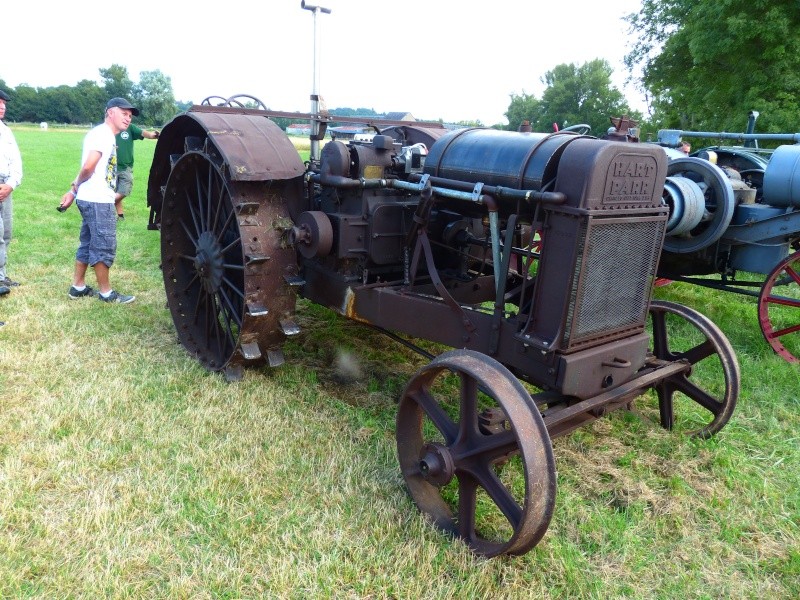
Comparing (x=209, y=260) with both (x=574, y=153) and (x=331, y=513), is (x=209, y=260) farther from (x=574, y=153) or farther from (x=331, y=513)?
(x=574, y=153)

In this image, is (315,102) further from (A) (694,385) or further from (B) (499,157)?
(A) (694,385)

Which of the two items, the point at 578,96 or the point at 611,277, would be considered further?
the point at 578,96

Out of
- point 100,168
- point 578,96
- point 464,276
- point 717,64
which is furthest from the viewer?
point 578,96

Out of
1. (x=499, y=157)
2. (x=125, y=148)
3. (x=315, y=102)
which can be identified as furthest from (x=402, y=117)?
(x=125, y=148)

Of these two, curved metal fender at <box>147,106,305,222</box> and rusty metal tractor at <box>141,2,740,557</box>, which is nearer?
rusty metal tractor at <box>141,2,740,557</box>

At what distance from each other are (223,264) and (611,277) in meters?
2.32

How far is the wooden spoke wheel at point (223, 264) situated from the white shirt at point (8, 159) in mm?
1838

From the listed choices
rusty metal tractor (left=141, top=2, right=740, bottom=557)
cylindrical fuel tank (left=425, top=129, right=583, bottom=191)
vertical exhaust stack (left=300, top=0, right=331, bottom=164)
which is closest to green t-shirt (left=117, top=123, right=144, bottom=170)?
rusty metal tractor (left=141, top=2, right=740, bottom=557)

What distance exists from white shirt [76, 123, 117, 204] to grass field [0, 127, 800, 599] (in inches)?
49.3

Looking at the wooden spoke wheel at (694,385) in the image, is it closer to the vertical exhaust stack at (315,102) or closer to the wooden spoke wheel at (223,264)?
the wooden spoke wheel at (223,264)

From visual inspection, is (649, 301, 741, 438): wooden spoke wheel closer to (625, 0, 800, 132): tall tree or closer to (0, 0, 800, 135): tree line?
(0, 0, 800, 135): tree line

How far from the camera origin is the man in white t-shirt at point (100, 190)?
196 inches

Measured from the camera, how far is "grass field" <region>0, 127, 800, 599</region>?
229 centimetres

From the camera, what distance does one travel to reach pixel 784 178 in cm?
459
